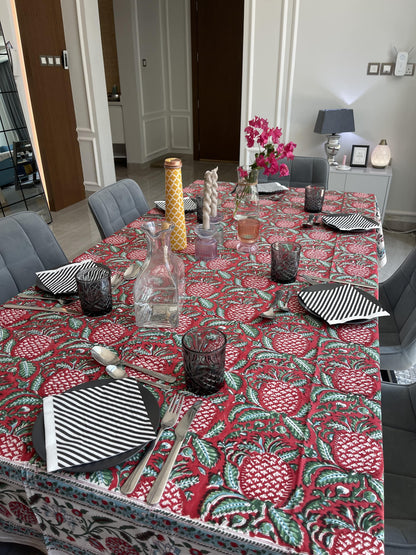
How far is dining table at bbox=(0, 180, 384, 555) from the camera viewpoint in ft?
2.12

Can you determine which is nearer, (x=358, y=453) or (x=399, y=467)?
(x=358, y=453)

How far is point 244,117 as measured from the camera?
3939mm

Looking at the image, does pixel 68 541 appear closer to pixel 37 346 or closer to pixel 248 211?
pixel 37 346

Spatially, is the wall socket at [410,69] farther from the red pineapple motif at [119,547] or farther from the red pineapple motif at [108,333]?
the red pineapple motif at [119,547]

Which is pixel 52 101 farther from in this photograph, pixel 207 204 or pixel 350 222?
pixel 350 222

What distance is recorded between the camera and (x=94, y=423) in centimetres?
80

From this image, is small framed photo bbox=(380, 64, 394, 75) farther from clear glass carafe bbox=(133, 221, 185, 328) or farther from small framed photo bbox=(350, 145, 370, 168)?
clear glass carafe bbox=(133, 221, 185, 328)

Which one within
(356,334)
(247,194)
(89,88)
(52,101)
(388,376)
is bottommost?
(388,376)

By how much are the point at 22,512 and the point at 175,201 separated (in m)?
1.07

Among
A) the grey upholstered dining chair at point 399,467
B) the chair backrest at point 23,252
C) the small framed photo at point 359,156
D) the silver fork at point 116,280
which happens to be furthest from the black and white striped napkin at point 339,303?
the small framed photo at point 359,156

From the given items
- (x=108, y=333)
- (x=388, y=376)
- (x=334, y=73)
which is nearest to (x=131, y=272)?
(x=108, y=333)

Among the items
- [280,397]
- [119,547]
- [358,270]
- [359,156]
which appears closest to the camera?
[119,547]

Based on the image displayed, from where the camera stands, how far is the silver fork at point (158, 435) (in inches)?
27.2

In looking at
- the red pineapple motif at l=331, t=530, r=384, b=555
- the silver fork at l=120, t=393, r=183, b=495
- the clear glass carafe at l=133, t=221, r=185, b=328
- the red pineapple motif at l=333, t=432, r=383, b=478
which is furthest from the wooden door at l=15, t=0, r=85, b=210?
the red pineapple motif at l=331, t=530, r=384, b=555
